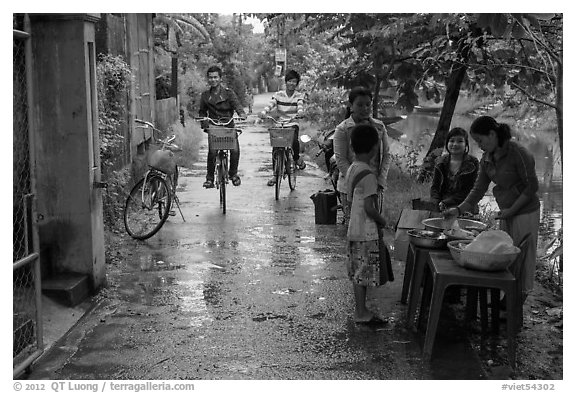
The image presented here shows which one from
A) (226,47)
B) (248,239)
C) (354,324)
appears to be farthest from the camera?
(226,47)

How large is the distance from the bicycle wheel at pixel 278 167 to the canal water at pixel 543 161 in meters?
3.13

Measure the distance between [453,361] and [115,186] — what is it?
5329 mm

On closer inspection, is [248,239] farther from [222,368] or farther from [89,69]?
[222,368]

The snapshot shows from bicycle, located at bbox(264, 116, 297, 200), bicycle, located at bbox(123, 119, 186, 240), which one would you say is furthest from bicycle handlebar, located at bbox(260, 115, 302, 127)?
bicycle, located at bbox(123, 119, 186, 240)

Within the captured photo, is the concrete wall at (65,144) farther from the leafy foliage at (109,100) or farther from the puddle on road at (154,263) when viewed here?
the leafy foliage at (109,100)

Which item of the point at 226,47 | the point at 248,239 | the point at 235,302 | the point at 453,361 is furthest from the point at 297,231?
the point at 226,47

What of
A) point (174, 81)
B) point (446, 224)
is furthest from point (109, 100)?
point (174, 81)

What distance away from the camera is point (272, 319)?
5719 millimetres

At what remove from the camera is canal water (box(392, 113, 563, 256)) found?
34.9 ft

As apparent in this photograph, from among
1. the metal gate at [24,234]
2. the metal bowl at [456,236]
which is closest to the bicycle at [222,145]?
the metal gate at [24,234]

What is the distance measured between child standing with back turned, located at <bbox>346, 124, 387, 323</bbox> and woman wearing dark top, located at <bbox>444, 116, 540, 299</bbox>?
2.98 feet

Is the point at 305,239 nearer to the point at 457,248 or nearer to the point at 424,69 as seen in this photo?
the point at 424,69

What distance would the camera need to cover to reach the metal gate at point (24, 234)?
461 cm

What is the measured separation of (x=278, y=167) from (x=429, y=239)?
613 cm
